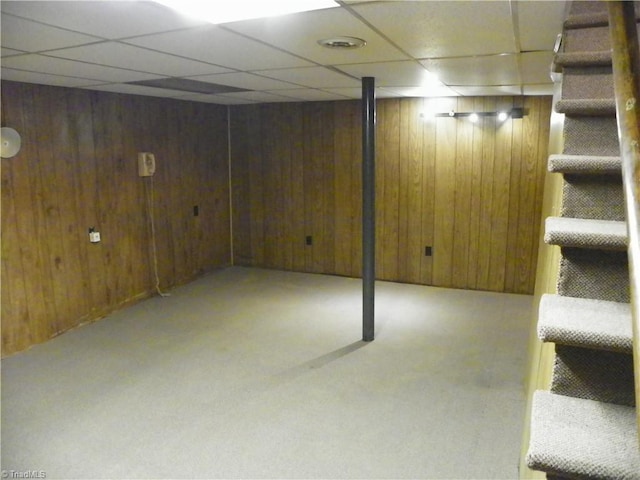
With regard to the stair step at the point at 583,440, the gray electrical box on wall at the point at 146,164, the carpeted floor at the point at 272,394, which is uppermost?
the gray electrical box on wall at the point at 146,164

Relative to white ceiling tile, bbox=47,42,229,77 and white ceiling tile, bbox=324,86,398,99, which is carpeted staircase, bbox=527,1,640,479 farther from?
white ceiling tile, bbox=324,86,398,99

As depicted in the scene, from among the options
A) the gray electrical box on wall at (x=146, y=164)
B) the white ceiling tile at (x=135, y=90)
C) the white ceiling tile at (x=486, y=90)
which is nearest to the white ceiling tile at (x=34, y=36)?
the white ceiling tile at (x=135, y=90)

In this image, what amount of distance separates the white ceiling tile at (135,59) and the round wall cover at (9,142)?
1161 mm

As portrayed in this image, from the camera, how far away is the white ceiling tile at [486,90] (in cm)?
436

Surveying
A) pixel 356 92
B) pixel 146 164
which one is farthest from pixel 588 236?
pixel 146 164

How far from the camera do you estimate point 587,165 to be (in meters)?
1.64

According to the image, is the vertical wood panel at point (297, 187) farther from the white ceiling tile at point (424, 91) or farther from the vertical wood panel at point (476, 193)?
the vertical wood panel at point (476, 193)

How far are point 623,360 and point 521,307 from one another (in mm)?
3799

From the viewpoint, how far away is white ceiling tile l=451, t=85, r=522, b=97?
14.3 ft

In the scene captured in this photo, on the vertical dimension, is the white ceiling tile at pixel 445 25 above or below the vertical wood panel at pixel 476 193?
above

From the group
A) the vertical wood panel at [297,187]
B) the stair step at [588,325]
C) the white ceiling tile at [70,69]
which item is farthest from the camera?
the vertical wood panel at [297,187]

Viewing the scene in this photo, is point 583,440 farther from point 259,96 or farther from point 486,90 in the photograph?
point 259,96

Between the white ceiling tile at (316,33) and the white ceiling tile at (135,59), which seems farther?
the white ceiling tile at (135,59)

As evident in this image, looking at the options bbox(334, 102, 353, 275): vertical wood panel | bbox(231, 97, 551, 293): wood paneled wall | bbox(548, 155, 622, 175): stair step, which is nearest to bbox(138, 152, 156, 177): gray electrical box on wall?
bbox(231, 97, 551, 293): wood paneled wall
